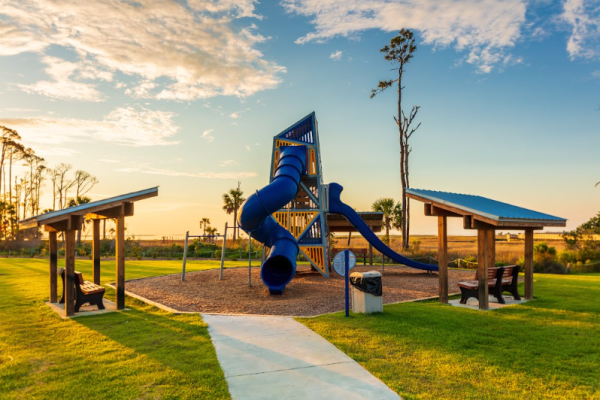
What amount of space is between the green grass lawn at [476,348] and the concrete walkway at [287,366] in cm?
28

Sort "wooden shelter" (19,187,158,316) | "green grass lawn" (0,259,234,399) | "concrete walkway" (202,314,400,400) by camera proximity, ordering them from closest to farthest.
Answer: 1. "concrete walkway" (202,314,400,400)
2. "green grass lawn" (0,259,234,399)
3. "wooden shelter" (19,187,158,316)

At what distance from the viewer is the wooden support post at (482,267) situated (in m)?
9.54

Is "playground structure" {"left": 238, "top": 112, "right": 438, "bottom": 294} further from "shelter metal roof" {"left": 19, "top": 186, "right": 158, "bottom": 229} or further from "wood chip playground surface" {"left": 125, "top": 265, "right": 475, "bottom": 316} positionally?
"shelter metal roof" {"left": 19, "top": 186, "right": 158, "bottom": 229}

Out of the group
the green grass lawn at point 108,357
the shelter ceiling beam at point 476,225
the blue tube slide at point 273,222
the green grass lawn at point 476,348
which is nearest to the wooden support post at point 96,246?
the green grass lawn at point 108,357

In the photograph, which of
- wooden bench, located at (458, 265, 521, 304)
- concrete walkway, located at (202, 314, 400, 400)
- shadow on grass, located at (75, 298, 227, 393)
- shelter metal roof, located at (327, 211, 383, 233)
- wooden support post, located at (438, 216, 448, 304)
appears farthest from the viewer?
shelter metal roof, located at (327, 211, 383, 233)

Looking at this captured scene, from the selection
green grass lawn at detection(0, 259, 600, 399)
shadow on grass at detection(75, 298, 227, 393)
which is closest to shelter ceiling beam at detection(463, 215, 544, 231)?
green grass lawn at detection(0, 259, 600, 399)

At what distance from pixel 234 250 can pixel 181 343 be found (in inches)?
1083

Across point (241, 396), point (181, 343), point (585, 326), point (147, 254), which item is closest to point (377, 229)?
point (585, 326)

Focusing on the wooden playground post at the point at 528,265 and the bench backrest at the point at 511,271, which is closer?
the bench backrest at the point at 511,271

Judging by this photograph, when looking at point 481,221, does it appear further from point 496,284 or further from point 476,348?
point 476,348

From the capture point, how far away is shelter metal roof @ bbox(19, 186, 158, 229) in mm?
9031

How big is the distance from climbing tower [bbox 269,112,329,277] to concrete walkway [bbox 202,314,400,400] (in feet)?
26.4

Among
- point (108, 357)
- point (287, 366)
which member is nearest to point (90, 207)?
point (108, 357)

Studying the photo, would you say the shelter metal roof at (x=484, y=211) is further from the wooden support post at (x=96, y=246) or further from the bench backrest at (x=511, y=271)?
the wooden support post at (x=96, y=246)
